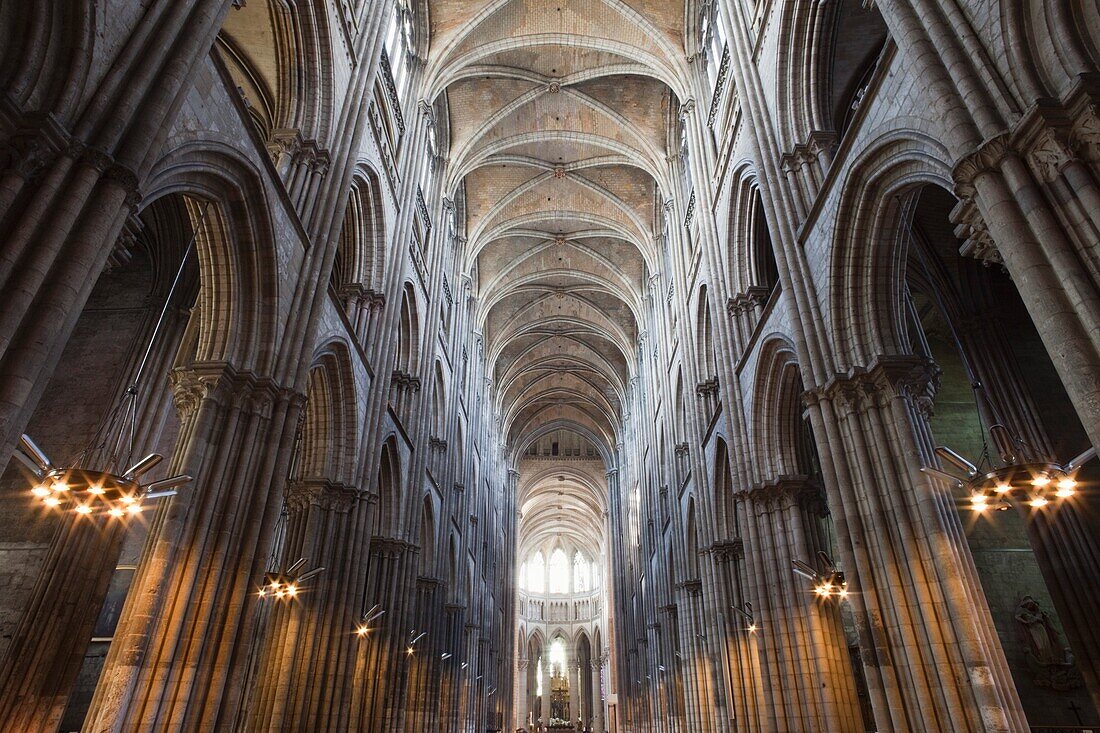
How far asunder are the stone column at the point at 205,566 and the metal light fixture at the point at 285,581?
2319 mm

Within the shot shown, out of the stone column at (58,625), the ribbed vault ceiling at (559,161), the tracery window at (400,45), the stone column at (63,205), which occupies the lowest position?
the stone column at (58,625)

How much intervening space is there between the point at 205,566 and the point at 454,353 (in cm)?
1909

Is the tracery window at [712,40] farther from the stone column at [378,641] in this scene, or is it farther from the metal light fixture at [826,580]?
the stone column at [378,641]

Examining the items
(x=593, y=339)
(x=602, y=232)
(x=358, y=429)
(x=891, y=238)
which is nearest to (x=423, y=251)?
(x=358, y=429)

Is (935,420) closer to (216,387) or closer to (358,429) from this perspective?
(358,429)

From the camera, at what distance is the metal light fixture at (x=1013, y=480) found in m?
6.78

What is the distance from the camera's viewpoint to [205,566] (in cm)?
849

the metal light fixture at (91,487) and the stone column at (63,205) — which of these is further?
the metal light fixture at (91,487)

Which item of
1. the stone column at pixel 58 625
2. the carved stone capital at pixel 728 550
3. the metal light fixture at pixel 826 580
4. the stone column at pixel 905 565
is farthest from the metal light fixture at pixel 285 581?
the carved stone capital at pixel 728 550

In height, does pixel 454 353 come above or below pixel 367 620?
above

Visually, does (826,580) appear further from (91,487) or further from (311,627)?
(91,487)

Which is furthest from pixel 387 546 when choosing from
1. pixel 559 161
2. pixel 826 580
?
pixel 559 161

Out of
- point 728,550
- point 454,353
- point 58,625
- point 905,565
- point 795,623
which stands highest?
point 454,353

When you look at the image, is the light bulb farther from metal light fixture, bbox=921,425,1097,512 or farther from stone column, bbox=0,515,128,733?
stone column, bbox=0,515,128,733
